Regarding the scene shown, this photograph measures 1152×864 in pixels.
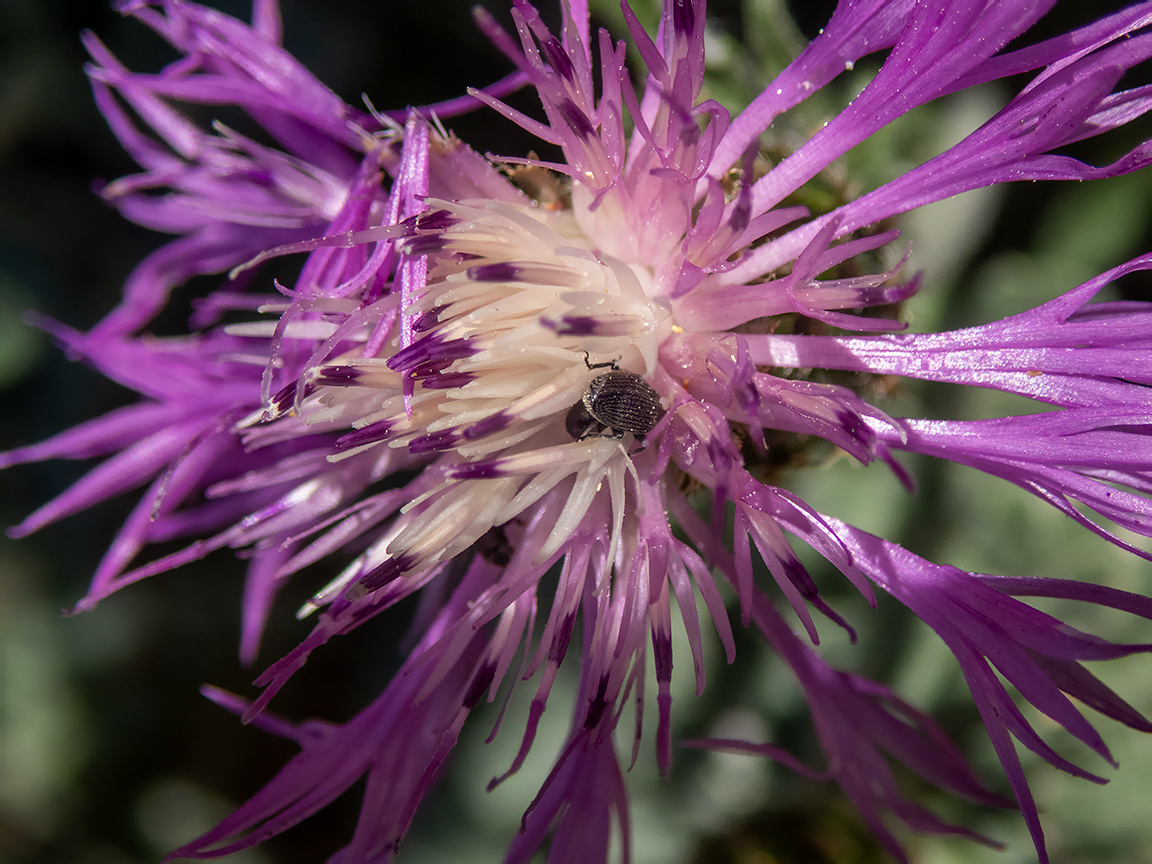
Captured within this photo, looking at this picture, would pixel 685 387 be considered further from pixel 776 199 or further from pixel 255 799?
pixel 255 799

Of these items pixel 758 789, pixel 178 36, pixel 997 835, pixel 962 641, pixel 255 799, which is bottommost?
pixel 997 835

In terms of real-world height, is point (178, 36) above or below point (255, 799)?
above

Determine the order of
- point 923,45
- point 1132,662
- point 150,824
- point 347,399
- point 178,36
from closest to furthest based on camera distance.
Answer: point 923,45
point 347,399
point 178,36
point 1132,662
point 150,824

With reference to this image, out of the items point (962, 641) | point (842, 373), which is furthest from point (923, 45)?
point (962, 641)

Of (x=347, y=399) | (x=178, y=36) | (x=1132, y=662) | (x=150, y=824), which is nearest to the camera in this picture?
(x=347, y=399)
